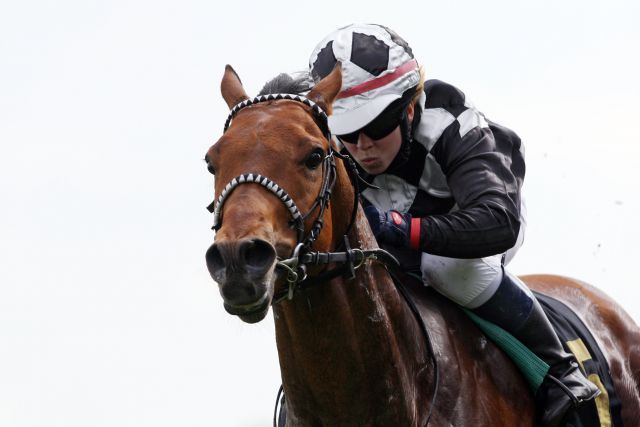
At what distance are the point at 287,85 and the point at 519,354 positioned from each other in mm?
1548

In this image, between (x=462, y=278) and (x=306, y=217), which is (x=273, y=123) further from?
(x=462, y=278)

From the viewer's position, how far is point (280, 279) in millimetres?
3672

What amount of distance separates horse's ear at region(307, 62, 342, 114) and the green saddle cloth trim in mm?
1197

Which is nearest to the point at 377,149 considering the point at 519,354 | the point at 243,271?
the point at 519,354

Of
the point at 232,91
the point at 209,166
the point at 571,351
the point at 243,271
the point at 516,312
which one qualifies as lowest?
the point at 571,351

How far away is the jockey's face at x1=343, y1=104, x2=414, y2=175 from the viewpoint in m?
4.71

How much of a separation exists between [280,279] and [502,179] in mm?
1368

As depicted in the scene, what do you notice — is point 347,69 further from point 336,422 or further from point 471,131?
Answer: point 336,422

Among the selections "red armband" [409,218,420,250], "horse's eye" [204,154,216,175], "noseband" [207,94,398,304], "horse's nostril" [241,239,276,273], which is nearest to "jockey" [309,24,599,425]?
"red armband" [409,218,420,250]

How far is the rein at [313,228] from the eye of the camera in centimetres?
367

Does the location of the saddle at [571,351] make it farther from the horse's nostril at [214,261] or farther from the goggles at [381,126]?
the horse's nostril at [214,261]

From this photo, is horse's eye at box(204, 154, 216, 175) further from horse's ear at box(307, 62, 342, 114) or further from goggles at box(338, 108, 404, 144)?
goggles at box(338, 108, 404, 144)

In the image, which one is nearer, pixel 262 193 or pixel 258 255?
pixel 258 255

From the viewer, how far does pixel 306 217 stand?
3.79m
